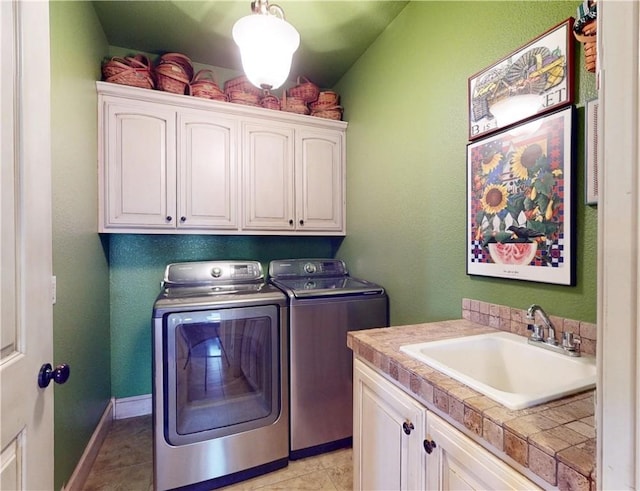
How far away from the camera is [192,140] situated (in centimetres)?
215

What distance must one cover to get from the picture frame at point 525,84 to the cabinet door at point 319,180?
1288 mm

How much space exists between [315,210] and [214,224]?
813mm

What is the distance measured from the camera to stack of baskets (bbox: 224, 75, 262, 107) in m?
2.29

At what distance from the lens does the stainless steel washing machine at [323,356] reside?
184 centimetres

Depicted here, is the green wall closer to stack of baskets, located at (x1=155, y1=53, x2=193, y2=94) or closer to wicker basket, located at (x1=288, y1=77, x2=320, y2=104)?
wicker basket, located at (x1=288, y1=77, x2=320, y2=104)

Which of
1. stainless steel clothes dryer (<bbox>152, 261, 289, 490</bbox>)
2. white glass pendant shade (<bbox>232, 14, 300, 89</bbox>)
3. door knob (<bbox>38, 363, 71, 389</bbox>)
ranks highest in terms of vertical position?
white glass pendant shade (<bbox>232, 14, 300, 89</bbox>)

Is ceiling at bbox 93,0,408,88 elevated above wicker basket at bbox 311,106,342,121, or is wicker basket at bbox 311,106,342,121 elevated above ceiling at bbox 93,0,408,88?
ceiling at bbox 93,0,408,88

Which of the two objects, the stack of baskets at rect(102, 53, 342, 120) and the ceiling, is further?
the stack of baskets at rect(102, 53, 342, 120)

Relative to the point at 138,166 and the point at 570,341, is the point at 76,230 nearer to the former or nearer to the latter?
the point at 138,166

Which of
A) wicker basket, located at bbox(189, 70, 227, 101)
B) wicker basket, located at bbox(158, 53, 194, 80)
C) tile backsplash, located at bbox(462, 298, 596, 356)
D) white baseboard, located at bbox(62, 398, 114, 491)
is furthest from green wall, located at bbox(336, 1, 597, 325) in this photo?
white baseboard, located at bbox(62, 398, 114, 491)

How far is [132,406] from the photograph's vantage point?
2.34 m

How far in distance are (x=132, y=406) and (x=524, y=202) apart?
2898mm

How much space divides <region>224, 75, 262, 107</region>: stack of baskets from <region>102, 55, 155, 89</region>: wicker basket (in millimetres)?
527

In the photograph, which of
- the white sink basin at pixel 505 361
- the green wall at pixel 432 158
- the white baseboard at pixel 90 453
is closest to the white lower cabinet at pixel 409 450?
the white sink basin at pixel 505 361
